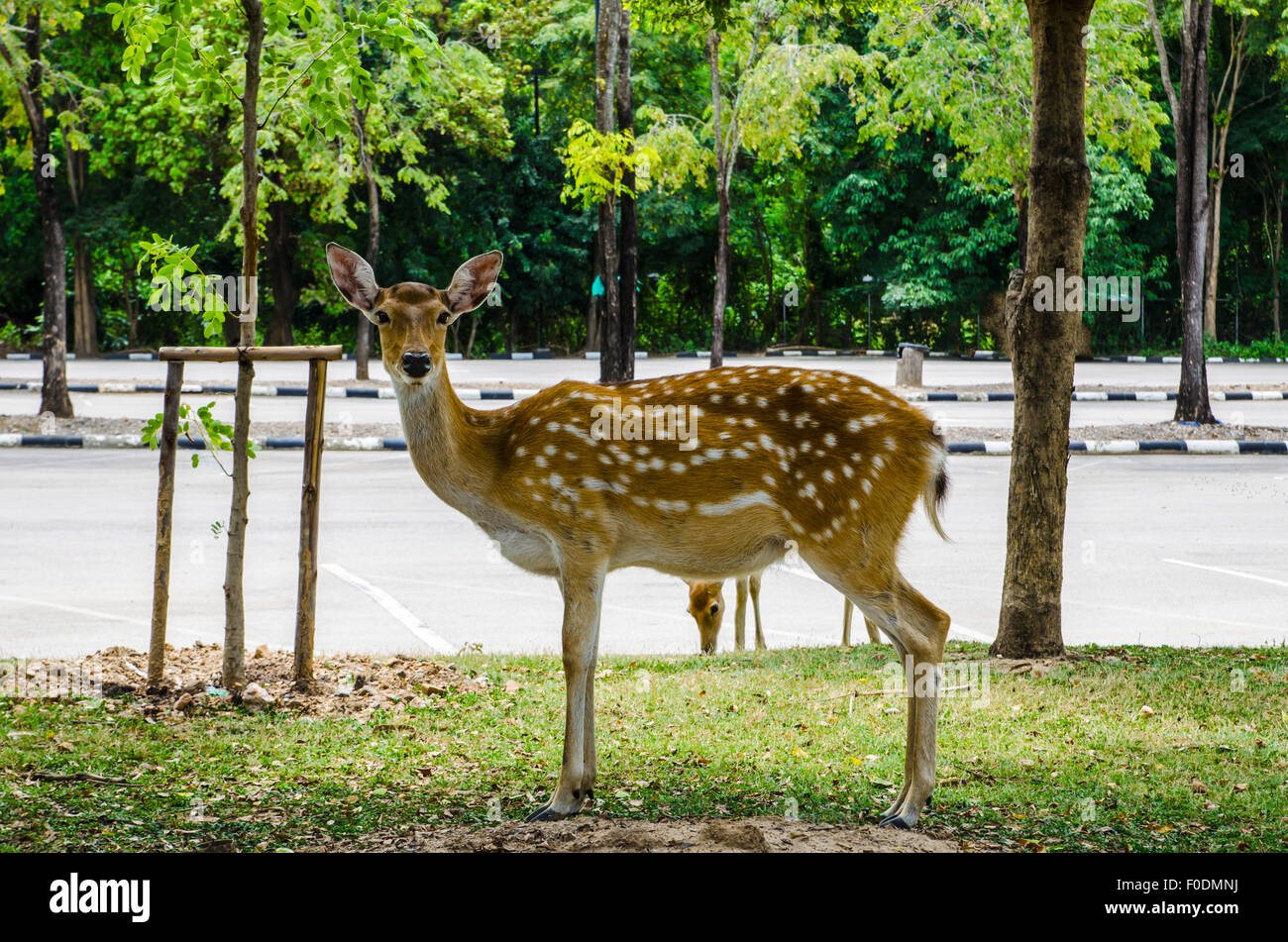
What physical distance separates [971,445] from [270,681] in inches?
528

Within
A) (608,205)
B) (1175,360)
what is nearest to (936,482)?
(608,205)

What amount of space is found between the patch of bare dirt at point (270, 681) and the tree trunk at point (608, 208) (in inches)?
548

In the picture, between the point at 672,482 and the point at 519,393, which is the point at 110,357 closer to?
the point at 519,393

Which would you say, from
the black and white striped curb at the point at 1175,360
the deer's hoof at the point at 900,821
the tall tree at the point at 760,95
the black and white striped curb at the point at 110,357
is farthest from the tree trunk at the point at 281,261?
the deer's hoof at the point at 900,821

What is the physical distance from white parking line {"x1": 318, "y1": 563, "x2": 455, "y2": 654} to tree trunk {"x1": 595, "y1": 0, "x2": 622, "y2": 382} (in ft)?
35.1

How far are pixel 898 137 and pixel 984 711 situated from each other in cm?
3375

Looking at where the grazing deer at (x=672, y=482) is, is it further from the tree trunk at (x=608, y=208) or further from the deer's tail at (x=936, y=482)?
the tree trunk at (x=608, y=208)

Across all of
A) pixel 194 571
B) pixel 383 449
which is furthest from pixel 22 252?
pixel 194 571

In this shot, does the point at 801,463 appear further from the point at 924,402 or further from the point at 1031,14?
the point at 924,402

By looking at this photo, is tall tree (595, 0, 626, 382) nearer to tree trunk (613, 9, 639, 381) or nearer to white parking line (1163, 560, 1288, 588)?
tree trunk (613, 9, 639, 381)

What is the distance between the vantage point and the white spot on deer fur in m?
5.56

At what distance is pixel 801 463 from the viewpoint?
18.4 ft

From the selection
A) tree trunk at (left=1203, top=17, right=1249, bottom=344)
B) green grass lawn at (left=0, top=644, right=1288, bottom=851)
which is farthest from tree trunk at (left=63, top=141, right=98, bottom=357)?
green grass lawn at (left=0, top=644, right=1288, bottom=851)

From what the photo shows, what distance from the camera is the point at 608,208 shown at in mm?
21734
